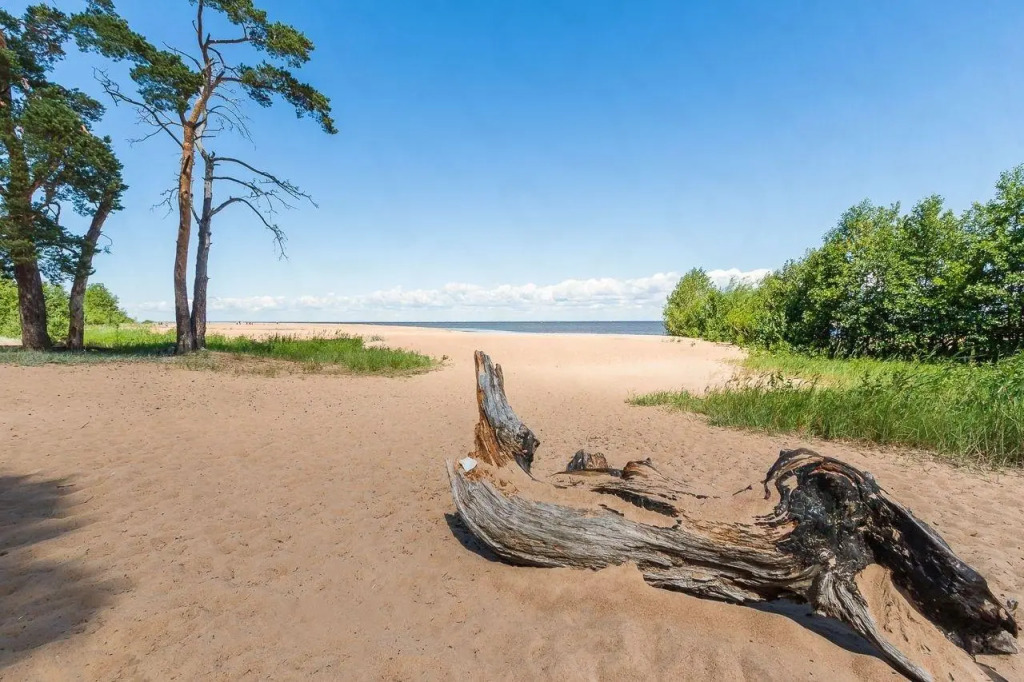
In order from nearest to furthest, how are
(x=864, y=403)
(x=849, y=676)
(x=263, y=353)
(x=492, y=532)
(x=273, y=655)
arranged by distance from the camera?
(x=849, y=676) < (x=273, y=655) < (x=492, y=532) < (x=864, y=403) < (x=263, y=353)

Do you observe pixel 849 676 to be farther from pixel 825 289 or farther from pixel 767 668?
pixel 825 289

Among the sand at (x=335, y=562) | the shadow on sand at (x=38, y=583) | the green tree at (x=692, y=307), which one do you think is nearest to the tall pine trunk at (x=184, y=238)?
the sand at (x=335, y=562)

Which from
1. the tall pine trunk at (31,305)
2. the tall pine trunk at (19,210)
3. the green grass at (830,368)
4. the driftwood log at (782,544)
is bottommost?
the driftwood log at (782,544)

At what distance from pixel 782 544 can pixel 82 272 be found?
1873 centimetres

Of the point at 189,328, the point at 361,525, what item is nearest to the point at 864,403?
the point at 361,525

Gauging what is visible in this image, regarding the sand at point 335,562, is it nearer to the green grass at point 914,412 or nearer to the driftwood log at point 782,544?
the driftwood log at point 782,544

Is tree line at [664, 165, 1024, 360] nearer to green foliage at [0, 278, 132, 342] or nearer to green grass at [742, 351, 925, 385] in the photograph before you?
green grass at [742, 351, 925, 385]

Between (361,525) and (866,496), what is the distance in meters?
3.88

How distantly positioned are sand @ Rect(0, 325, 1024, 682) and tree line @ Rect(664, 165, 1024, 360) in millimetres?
9729

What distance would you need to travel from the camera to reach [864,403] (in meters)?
7.43

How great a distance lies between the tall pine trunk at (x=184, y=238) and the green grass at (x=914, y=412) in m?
14.7

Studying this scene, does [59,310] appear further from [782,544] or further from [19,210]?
[782,544]

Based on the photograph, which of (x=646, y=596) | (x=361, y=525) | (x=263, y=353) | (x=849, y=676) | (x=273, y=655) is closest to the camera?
(x=849, y=676)

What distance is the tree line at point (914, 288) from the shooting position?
43.4 ft
